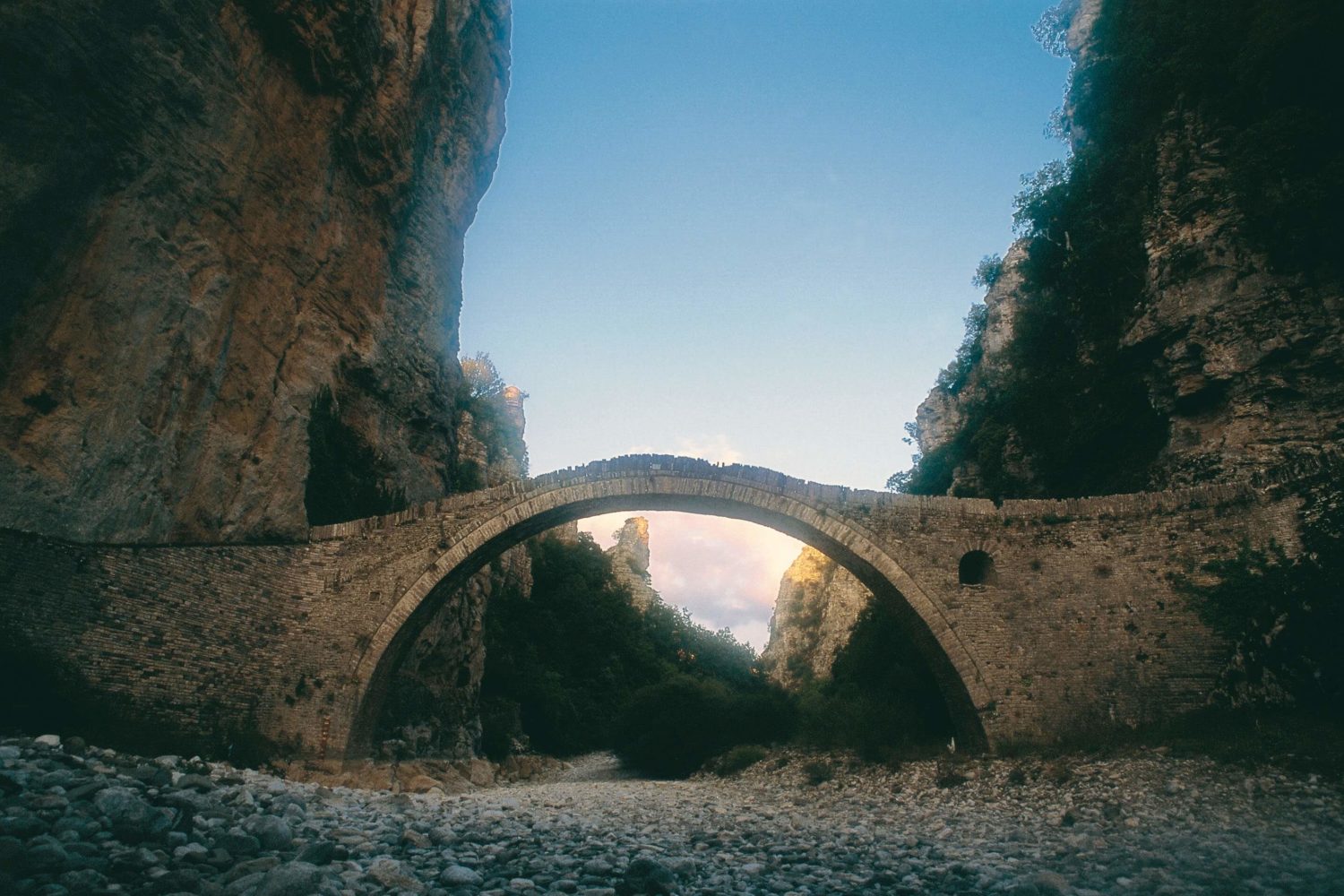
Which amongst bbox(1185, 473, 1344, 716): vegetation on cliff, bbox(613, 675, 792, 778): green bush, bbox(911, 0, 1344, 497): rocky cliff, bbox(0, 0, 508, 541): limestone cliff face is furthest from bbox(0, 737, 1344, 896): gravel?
bbox(613, 675, 792, 778): green bush

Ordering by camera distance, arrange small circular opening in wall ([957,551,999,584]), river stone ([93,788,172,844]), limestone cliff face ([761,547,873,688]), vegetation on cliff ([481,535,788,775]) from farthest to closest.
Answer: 1. limestone cliff face ([761,547,873,688])
2. vegetation on cliff ([481,535,788,775])
3. small circular opening in wall ([957,551,999,584])
4. river stone ([93,788,172,844])

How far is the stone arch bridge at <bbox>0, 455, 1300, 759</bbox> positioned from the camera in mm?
10688

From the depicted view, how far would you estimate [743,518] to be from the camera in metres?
14.5

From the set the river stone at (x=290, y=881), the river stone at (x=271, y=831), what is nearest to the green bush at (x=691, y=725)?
the river stone at (x=271, y=831)

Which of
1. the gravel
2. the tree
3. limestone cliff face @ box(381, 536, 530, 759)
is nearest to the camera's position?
the gravel

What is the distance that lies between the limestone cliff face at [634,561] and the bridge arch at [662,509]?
28296 millimetres

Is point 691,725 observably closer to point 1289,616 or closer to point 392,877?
point 1289,616

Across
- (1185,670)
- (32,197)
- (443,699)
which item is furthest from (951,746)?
(32,197)

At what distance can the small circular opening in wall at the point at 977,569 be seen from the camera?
12656 mm

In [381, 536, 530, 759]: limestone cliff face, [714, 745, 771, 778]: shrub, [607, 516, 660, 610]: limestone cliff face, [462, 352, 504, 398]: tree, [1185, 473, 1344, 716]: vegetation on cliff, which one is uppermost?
[462, 352, 504, 398]: tree

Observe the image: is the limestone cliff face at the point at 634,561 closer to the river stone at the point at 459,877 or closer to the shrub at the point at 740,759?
the shrub at the point at 740,759

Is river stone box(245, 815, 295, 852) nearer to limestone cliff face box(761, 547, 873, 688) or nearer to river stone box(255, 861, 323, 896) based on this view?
river stone box(255, 861, 323, 896)

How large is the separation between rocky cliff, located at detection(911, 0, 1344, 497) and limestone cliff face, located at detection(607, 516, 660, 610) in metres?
26.6

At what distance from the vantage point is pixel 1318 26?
15.0m
